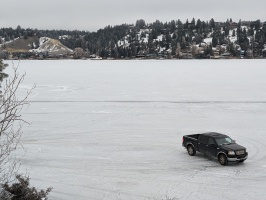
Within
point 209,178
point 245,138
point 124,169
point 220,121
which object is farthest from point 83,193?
point 220,121

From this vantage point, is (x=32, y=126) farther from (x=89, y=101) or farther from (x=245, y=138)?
(x=245, y=138)

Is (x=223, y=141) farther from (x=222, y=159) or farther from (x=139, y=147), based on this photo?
(x=139, y=147)

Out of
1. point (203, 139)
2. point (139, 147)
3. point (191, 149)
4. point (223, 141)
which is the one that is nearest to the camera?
point (223, 141)

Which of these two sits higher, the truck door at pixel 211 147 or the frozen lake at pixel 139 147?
the truck door at pixel 211 147

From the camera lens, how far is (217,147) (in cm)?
1672

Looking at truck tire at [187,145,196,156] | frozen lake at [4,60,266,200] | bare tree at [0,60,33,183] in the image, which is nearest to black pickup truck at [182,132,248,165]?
truck tire at [187,145,196,156]

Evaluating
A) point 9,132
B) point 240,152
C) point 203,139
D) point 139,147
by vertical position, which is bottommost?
point 139,147

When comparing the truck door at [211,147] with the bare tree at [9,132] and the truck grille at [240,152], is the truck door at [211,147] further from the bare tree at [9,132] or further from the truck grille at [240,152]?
the bare tree at [9,132]

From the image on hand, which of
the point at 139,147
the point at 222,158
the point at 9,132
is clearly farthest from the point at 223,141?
the point at 9,132

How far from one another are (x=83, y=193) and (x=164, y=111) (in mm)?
18321

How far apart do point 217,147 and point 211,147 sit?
40 cm

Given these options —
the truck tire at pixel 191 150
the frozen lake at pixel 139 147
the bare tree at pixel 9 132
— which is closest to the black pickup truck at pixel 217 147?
the truck tire at pixel 191 150

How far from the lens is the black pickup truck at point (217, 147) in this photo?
16.1m

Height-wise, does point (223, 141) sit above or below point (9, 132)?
below
